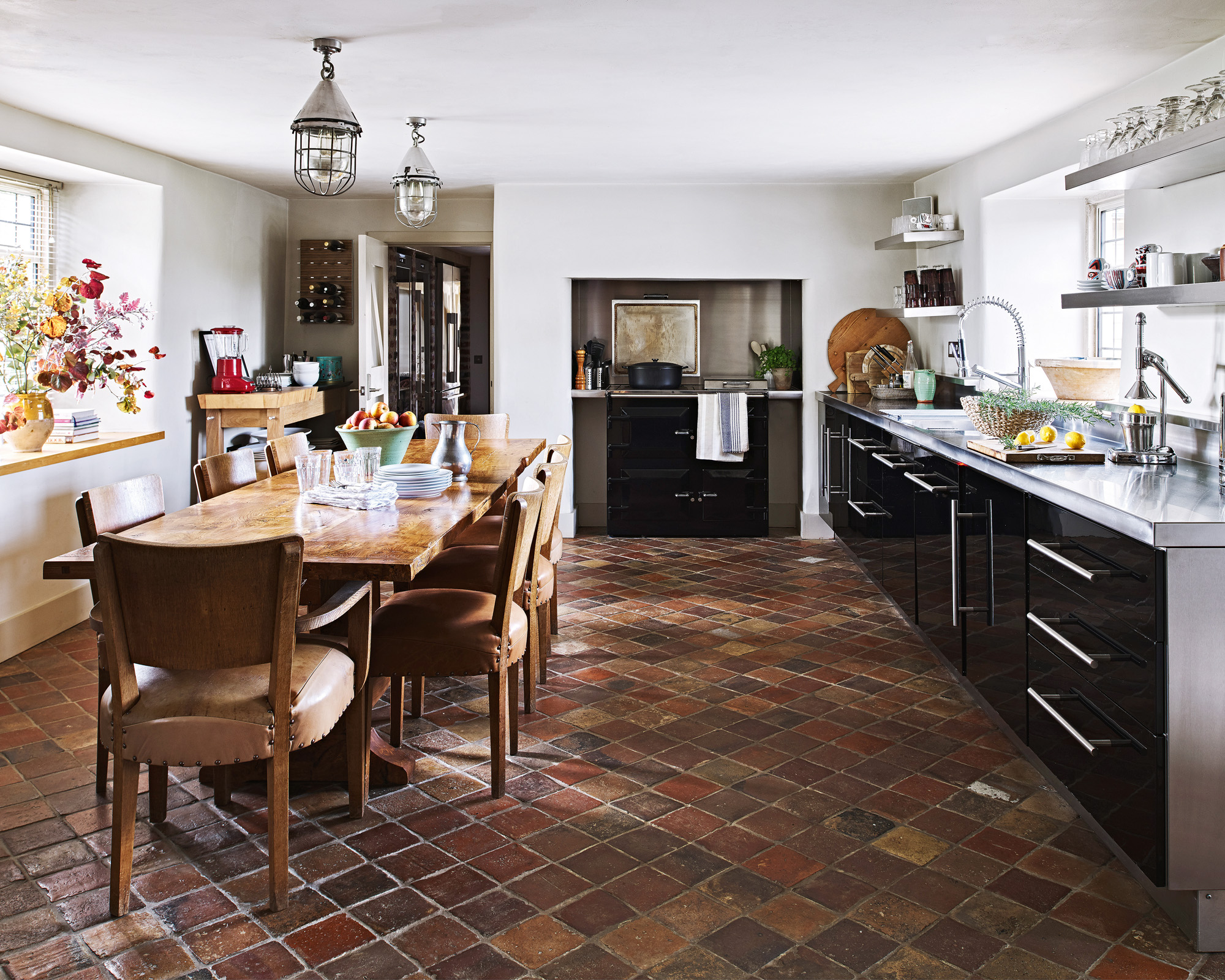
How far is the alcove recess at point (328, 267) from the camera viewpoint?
7496 mm

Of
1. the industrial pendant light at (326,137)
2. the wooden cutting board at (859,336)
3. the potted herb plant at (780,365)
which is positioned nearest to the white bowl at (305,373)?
the potted herb plant at (780,365)

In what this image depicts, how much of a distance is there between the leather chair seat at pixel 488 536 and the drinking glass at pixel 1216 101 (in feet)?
8.70

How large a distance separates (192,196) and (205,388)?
3.85 feet

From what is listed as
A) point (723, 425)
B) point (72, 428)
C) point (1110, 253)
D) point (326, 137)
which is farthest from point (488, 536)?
point (1110, 253)

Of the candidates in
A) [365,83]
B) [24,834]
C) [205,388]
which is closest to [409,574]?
[24,834]

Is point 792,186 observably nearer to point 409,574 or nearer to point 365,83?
point 365,83

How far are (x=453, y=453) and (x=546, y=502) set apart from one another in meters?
0.57

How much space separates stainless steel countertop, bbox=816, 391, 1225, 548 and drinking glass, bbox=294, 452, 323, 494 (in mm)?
2281

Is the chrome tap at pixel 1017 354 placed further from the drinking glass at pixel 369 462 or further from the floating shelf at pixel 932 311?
the drinking glass at pixel 369 462

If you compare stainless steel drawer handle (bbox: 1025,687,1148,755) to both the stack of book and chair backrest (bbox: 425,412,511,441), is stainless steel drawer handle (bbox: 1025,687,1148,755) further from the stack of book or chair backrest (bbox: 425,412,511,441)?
the stack of book

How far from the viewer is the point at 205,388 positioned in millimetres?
6445

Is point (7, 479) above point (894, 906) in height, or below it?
above

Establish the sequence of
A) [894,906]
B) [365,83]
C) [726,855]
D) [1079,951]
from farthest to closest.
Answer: [365,83]
[726,855]
[894,906]
[1079,951]

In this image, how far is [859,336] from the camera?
23.2 feet
